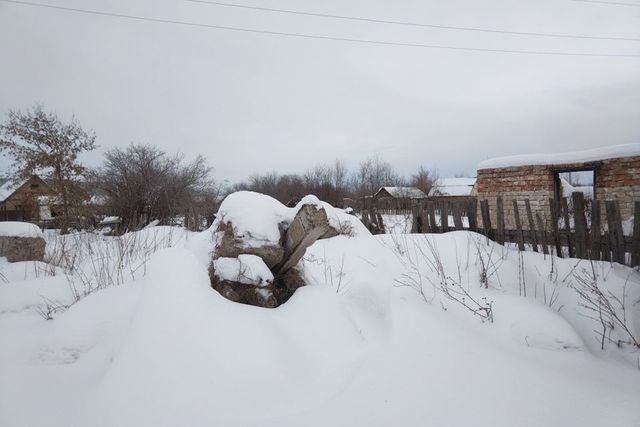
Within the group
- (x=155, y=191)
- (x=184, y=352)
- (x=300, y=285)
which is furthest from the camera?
(x=155, y=191)

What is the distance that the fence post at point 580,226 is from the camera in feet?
14.8

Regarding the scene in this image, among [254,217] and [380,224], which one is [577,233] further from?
[380,224]

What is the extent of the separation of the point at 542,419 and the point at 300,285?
219cm

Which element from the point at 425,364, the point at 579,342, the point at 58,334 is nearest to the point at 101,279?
the point at 58,334

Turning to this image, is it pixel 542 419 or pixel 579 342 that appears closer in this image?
pixel 542 419

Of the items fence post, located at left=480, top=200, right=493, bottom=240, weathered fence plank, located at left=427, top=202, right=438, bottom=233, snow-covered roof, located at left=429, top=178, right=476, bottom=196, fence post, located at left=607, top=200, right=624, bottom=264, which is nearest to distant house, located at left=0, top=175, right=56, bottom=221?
weathered fence plank, located at left=427, top=202, right=438, bottom=233

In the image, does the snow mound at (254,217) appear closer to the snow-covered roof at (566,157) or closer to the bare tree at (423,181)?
the snow-covered roof at (566,157)

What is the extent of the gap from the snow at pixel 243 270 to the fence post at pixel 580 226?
15.4ft

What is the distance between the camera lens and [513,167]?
848 centimetres

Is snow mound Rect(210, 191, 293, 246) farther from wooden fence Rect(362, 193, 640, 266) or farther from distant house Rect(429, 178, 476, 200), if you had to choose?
distant house Rect(429, 178, 476, 200)

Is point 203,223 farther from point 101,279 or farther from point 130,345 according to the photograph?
point 130,345

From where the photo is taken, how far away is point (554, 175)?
26.9ft

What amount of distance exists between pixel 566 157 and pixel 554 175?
545 mm

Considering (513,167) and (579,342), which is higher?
(513,167)
